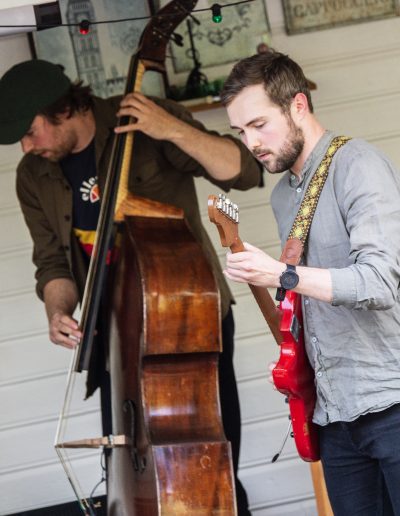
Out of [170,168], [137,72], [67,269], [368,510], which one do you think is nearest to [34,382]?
[67,269]

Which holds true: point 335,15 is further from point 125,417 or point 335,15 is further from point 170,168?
point 125,417

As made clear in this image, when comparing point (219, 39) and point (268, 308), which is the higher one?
point (219, 39)

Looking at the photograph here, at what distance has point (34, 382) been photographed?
165 inches

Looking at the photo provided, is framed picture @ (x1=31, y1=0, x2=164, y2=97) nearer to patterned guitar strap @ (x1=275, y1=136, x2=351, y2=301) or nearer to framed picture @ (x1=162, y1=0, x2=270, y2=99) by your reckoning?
framed picture @ (x1=162, y1=0, x2=270, y2=99)

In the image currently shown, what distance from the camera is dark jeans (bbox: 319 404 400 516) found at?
2062 millimetres

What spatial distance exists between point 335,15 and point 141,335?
196cm

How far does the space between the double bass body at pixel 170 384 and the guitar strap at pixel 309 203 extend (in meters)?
0.68

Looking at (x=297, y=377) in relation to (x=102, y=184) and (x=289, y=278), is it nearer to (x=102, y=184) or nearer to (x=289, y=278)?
(x=289, y=278)

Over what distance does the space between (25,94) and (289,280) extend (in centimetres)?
163

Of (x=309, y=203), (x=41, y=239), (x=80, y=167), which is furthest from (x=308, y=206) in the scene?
(x=41, y=239)

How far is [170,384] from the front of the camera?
9.02ft

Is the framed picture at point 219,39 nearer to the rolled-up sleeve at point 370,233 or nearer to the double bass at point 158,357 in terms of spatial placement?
the double bass at point 158,357

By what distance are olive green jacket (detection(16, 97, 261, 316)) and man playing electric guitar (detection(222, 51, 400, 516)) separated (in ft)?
3.31

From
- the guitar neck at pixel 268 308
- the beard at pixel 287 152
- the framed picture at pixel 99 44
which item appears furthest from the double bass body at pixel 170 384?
the framed picture at pixel 99 44
